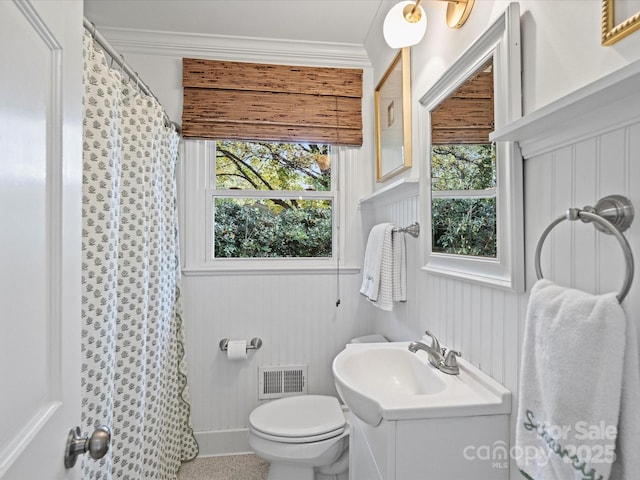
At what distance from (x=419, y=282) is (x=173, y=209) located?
1.32 m

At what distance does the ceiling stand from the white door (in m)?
A: 1.36

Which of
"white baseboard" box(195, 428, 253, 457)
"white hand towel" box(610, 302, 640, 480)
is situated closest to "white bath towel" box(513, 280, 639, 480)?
"white hand towel" box(610, 302, 640, 480)

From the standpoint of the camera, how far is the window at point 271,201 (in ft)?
7.46

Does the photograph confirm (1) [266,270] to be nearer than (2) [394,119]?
No

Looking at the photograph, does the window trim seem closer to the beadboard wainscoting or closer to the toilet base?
the beadboard wainscoting

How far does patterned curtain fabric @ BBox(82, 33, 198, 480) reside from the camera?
1101 mm

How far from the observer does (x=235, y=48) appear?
7.06ft

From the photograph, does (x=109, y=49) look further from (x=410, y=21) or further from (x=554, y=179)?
(x=554, y=179)

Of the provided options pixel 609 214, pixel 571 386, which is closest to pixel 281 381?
pixel 571 386

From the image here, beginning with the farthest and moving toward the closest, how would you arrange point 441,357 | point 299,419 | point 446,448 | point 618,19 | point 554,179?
1. point 299,419
2. point 441,357
3. point 446,448
4. point 554,179
5. point 618,19

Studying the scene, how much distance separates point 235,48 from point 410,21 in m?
1.24

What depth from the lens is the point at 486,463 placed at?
3.32 feet

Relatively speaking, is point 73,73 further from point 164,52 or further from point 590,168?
point 164,52

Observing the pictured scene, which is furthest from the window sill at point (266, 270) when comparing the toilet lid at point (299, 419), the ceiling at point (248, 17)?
the ceiling at point (248, 17)
